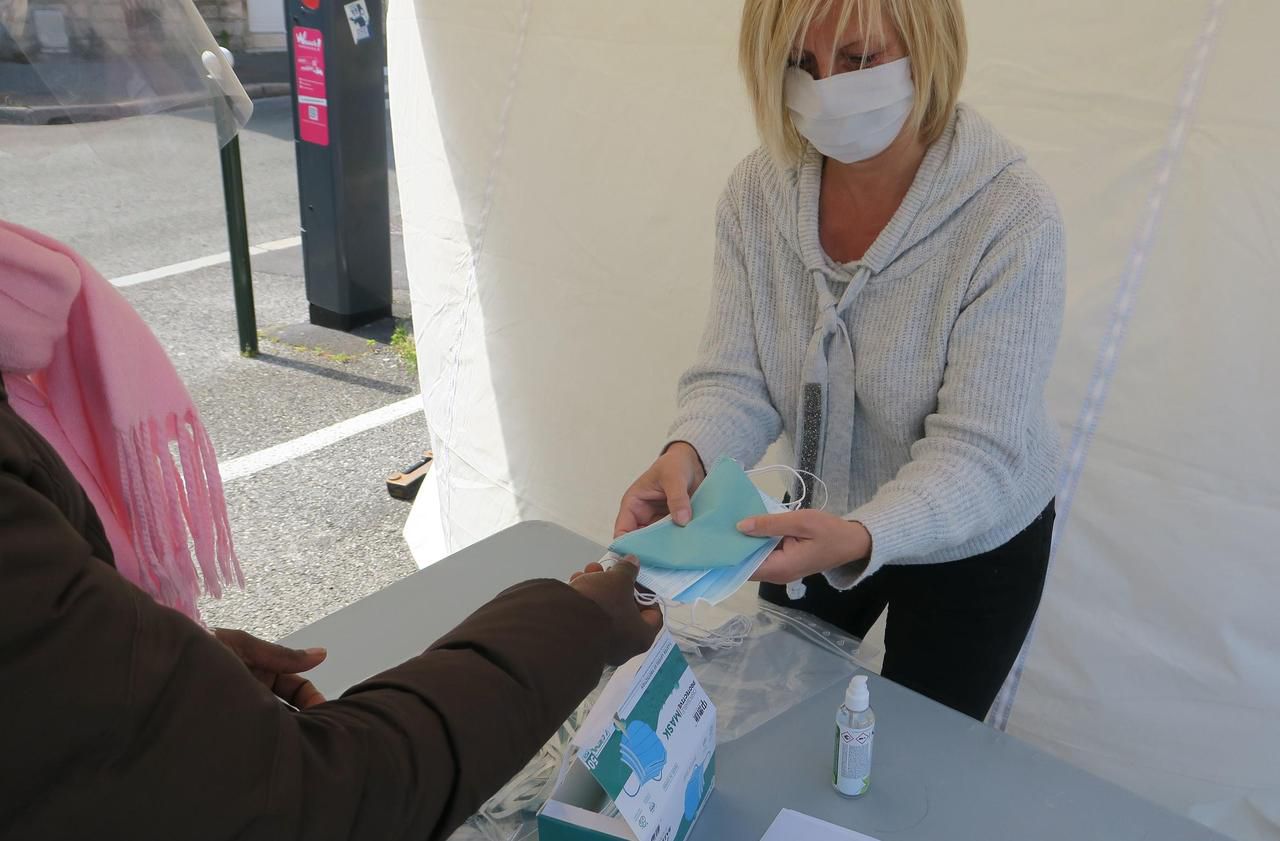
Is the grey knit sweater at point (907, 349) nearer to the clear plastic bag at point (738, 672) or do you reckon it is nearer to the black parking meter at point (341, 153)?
the clear plastic bag at point (738, 672)

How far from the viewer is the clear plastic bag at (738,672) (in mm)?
1092

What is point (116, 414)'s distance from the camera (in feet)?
3.58

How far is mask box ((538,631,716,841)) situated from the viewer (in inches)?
36.6

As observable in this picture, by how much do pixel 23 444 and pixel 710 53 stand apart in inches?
70.3

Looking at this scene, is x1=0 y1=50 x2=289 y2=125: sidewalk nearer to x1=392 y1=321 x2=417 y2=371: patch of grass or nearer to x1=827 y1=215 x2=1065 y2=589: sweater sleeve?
x1=827 y1=215 x2=1065 y2=589: sweater sleeve

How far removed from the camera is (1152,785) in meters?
1.94

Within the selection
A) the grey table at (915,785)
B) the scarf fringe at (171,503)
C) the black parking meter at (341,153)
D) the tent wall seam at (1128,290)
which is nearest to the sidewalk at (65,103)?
the scarf fringe at (171,503)

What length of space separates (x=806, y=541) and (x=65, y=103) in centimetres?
90

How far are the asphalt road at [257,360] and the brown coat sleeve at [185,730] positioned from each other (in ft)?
1.81

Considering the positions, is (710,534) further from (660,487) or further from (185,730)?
(185,730)

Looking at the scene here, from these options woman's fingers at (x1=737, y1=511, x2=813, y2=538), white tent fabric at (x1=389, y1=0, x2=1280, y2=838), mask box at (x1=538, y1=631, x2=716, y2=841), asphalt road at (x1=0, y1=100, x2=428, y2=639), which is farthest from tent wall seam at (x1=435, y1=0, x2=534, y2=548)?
mask box at (x1=538, y1=631, x2=716, y2=841)

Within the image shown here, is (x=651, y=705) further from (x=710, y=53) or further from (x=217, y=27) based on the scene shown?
(x=217, y=27)

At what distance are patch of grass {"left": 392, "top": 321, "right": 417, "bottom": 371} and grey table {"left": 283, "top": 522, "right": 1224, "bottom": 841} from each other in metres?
3.23

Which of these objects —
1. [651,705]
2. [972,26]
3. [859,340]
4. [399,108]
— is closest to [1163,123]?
[972,26]
